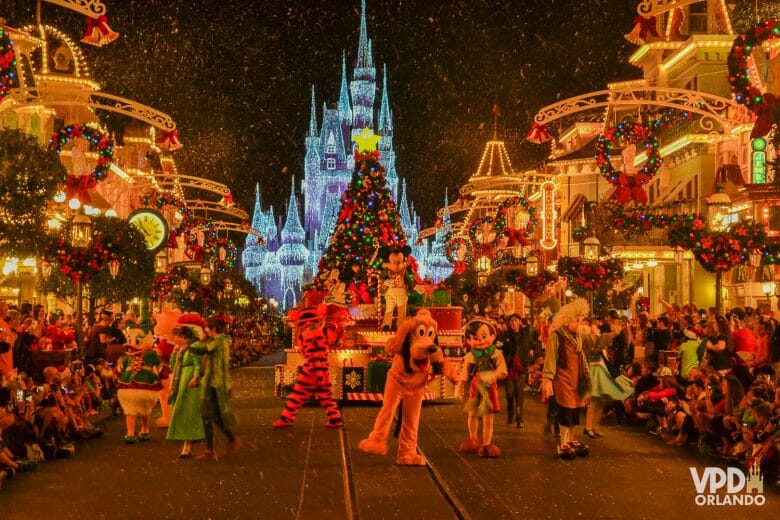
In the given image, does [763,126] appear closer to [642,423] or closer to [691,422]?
[691,422]

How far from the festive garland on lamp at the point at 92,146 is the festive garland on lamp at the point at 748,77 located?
45.9 feet

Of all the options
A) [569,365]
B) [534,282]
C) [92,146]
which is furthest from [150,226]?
[569,365]

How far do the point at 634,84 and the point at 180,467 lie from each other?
3859cm

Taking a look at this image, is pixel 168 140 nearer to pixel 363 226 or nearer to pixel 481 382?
pixel 363 226

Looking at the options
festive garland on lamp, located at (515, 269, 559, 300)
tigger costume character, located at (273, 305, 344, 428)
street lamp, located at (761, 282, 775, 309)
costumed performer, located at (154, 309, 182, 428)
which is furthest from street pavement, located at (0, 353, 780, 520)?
festive garland on lamp, located at (515, 269, 559, 300)

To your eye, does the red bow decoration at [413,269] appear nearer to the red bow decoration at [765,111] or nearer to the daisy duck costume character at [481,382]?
the daisy duck costume character at [481,382]

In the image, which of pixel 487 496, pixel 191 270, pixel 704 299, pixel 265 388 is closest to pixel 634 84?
pixel 704 299

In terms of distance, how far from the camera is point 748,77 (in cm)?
1286

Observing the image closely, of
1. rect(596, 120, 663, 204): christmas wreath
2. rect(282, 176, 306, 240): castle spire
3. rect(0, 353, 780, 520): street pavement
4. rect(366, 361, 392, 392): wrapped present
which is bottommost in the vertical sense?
rect(0, 353, 780, 520): street pavement

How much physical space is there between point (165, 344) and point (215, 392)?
316 centimetres

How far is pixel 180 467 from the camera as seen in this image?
12695 mm

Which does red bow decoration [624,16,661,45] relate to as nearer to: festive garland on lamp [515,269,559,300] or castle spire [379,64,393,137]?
festive garland on lamp [515,269,559,300]

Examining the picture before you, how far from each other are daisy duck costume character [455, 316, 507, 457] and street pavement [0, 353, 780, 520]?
0.89ft

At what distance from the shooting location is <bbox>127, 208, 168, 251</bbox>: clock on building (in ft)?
109
